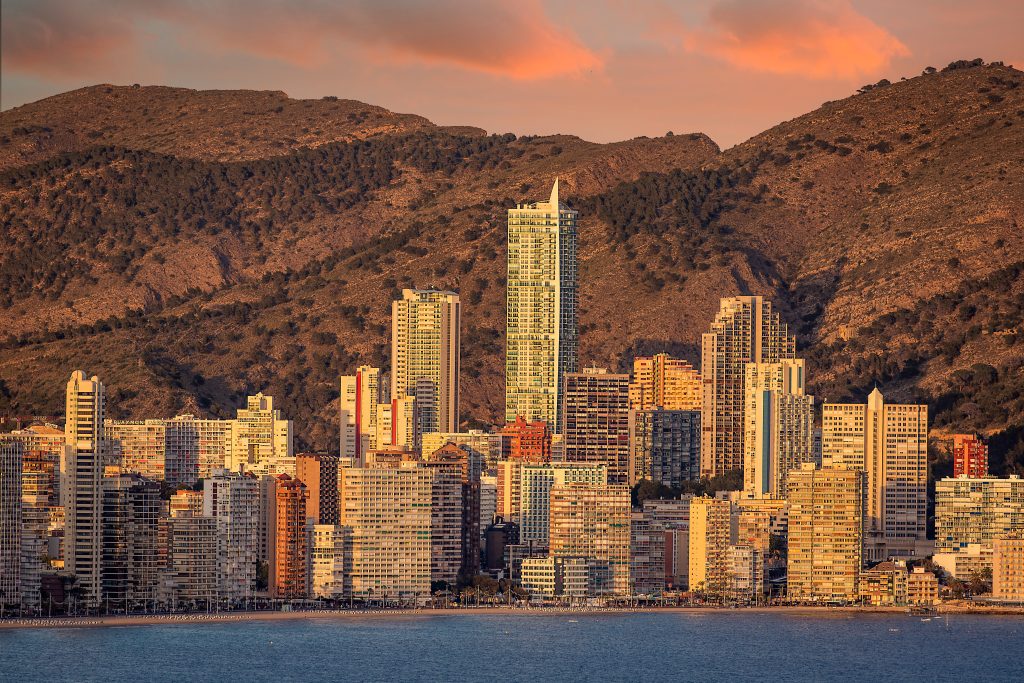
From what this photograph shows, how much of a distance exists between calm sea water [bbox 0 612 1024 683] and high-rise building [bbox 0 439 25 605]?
5.34 m

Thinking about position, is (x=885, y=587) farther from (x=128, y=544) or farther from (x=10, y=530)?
(x=10, y=530)

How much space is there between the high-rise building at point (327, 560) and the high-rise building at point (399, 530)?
839 millimetres

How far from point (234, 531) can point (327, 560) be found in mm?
8131

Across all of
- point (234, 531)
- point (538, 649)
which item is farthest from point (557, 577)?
point (538, 649)

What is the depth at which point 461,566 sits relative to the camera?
196m

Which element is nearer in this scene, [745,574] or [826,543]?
[826,543]

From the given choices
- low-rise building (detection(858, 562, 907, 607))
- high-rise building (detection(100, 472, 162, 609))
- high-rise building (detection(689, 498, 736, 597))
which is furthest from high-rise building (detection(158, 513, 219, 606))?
low-rise building (detection(858, 562, 907, 607))

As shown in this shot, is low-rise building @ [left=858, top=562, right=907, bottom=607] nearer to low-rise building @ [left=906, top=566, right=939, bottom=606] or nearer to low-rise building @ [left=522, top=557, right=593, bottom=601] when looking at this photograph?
low-rise building @ [left=906, top=566, right=939, bottom=606]

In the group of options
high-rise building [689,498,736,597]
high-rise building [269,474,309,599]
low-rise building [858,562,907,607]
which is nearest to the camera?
high-rise building [269,474,309,599]

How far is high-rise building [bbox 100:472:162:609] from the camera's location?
178750mm

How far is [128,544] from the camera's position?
17838 centimetres

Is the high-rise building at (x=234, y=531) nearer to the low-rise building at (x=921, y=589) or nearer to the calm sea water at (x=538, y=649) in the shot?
the calm sea water at (x=538, y=649)

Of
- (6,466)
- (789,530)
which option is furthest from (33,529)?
(789,530)

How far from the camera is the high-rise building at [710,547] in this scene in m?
194
